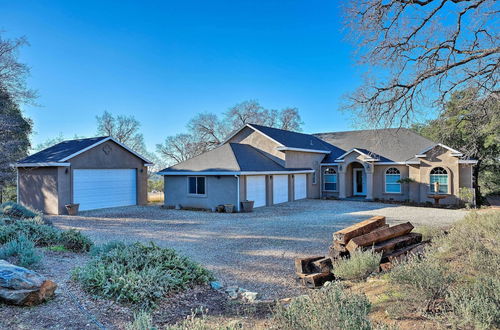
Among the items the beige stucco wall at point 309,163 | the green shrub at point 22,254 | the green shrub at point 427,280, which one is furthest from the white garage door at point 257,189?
the green shrub at point 427,280

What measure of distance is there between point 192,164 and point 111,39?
8.33 m

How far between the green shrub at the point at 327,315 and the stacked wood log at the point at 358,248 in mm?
2967

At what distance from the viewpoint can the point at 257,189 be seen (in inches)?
773

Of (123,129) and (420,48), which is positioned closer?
(420,48)

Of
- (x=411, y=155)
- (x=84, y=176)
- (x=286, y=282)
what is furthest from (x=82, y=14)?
(x=411, y=155)

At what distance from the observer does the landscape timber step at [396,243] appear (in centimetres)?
678

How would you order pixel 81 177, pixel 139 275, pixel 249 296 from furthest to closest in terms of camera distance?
pixel 81 177, pixel 249 296, pixel 139 275

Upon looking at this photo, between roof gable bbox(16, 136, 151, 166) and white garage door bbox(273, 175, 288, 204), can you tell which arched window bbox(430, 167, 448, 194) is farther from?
roof gable bbox(16, 136, 151, 166)

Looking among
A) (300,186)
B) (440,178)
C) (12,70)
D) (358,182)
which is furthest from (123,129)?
(440,178)

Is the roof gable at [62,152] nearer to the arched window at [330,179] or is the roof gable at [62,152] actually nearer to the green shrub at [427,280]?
the arched window at [330,179]

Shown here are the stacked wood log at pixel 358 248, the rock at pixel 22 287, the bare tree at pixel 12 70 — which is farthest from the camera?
the bare tree at pixel 12 70

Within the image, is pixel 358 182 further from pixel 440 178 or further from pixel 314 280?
pixel 314 280

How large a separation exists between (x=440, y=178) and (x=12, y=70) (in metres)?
27.9

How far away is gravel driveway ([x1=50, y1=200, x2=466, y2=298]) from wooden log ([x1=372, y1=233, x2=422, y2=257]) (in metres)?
1.88
